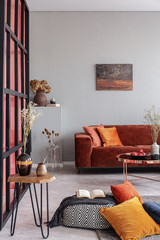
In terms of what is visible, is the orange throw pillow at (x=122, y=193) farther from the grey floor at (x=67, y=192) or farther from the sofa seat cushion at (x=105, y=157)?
the sofa seat cushion at (x=105, y=157)

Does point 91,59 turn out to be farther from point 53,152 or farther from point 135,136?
point 53,152

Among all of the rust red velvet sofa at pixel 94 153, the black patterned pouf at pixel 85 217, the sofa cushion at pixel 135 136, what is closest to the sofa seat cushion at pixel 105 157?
the rust red velvet sofa at pixel 94 153

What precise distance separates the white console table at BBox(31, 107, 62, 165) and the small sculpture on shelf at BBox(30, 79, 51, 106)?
15 centimetres

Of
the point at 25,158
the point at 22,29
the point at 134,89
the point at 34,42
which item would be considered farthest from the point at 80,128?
the point at 25,158

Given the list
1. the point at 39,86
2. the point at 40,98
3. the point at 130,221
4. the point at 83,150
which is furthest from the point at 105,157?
the point at 130,221

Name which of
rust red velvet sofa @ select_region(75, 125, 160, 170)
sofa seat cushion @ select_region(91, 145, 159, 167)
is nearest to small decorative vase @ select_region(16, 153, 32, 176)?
rust red velvet sofa @ select_region(75, 125, 160, 170)

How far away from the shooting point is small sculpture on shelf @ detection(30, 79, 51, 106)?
5527mm

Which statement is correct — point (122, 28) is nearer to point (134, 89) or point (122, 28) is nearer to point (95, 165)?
point (134, 89)

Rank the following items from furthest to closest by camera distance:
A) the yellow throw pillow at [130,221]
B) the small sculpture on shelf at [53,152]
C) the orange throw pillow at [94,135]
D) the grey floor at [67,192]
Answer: the small sculpture on shelf at [53,152]
the orange throw pillow at [94,135]
the grey floor at [67,192]
the yellow throw pillow at [130,221]

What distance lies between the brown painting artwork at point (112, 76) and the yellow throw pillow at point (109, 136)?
989 mm

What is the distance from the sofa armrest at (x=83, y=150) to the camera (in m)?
4.80

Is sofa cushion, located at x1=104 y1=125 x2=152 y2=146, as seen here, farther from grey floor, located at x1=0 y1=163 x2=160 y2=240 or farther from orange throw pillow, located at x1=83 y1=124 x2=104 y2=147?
grey floor, located at x1=0 y1=163 x2=160 y2=240

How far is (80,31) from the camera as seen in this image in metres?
5.89

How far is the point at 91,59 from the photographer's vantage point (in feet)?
19.3
